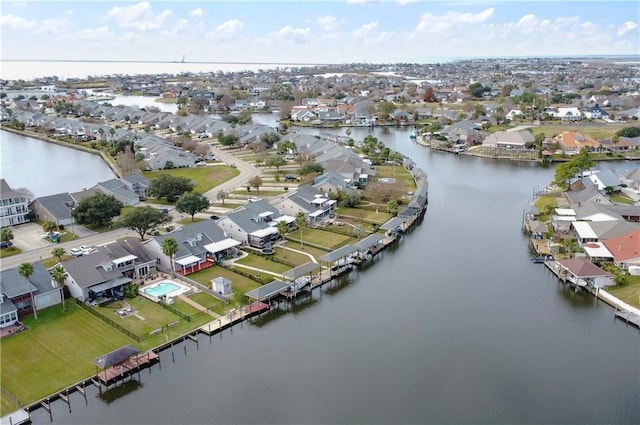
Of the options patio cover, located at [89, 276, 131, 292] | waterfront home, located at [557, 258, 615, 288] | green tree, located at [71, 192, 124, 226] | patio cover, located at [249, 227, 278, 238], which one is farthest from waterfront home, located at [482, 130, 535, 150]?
patio cover, located at [89, 276, 131, 292]

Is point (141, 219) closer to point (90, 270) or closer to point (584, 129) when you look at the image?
point (90, 270)

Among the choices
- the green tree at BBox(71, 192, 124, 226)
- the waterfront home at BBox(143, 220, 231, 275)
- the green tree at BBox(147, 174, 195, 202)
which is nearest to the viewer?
the waterfront home at BBox(143, 220, 231, 275)

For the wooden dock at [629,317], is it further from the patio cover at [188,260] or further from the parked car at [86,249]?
the parked car at [86,249]

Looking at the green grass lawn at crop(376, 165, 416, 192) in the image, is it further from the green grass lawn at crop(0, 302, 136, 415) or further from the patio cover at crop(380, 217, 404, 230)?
the green grass lawn at crop(0, 302, 136, 415)

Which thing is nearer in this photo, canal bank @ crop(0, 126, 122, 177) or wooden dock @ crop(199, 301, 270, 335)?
wooden dock @ crop(199, 301, 270, 335)

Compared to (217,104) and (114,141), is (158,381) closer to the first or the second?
(114,141)

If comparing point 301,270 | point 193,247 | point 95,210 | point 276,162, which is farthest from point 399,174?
point 95,210

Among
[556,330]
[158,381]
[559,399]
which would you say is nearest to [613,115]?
[556,330]
